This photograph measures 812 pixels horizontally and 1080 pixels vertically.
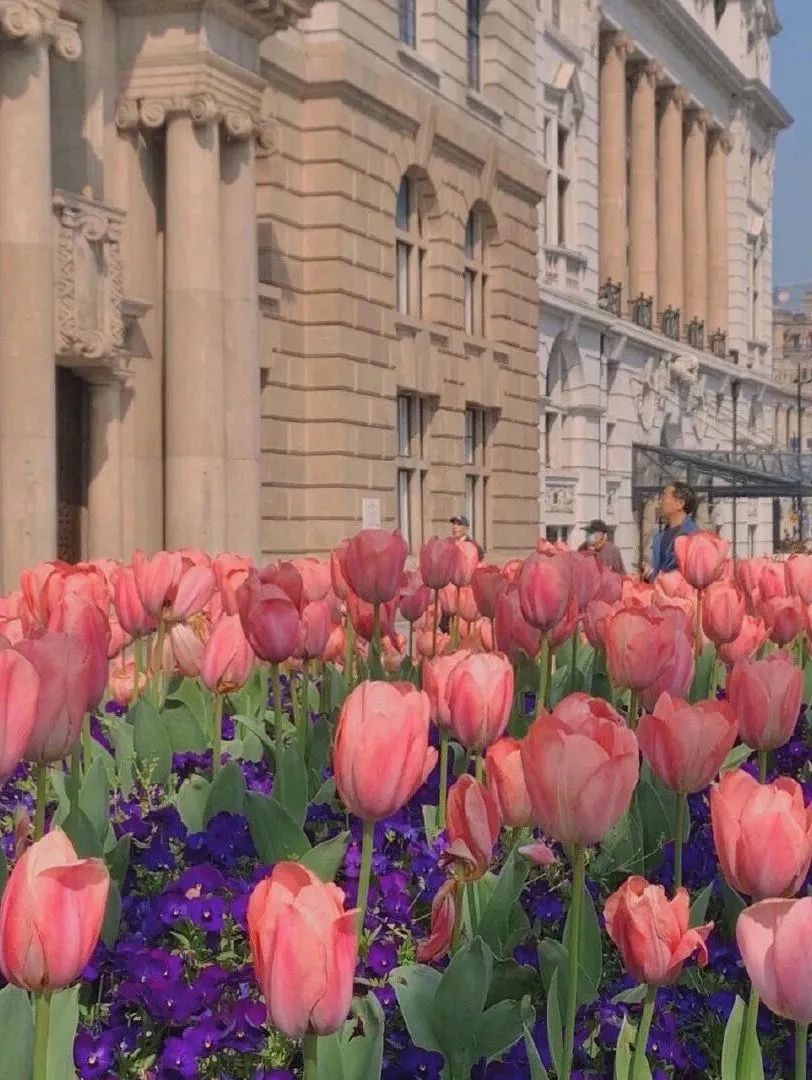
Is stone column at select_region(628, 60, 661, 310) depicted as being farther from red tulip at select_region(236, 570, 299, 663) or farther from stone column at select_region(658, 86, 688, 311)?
red tulip at select_region(236, 570, 299, 663)


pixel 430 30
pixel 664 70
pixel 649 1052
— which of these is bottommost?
pixel 649 1052

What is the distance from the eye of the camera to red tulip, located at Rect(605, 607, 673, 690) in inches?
124

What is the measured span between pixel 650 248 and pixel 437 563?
43.7 m

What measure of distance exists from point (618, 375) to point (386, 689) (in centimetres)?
3976

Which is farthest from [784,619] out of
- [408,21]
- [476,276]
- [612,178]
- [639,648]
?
[612,178]

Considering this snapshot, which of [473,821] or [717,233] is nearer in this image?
[473,821]

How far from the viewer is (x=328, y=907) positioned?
1.69 m

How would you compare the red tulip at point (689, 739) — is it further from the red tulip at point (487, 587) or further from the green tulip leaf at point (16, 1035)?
the red tulip at point (487, 587)

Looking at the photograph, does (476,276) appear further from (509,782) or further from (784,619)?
(509,782)

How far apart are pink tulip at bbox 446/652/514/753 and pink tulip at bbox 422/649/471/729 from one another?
92 millimetres

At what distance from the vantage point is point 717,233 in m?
54.0

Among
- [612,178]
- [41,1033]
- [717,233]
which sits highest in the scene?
[717,233]

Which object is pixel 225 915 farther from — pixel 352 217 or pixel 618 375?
pixel 618 375

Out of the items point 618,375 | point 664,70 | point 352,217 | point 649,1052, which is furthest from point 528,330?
point 649,1052
